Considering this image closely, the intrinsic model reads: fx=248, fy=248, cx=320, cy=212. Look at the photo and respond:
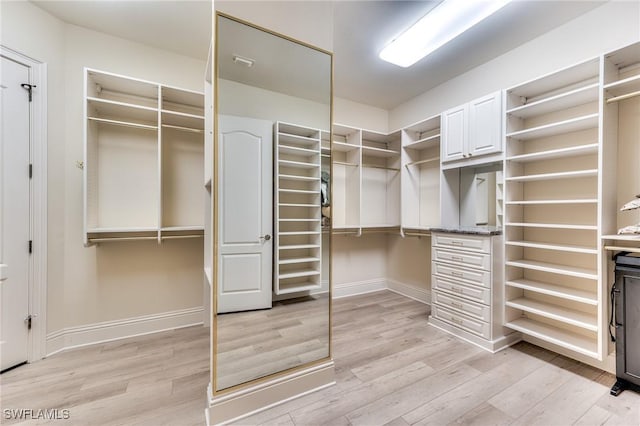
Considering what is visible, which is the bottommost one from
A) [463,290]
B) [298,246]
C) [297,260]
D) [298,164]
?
[463,290]

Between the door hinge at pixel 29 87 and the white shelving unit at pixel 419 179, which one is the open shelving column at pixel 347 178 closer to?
the white shelving unit at pixel 419 179

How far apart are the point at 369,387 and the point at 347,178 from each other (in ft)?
8.56

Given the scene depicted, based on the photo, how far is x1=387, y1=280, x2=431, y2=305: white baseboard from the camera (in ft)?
11.3

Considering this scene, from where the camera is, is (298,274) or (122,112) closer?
(298,274)

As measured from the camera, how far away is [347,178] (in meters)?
3.70

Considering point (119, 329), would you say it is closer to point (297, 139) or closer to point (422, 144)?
point (297, 139)

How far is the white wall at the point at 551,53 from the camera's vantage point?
6.21ft

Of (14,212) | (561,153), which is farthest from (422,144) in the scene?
(14,212)

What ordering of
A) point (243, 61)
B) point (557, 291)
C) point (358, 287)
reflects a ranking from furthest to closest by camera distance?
point (358, 287) → point (557, 291) → point (243, 61)

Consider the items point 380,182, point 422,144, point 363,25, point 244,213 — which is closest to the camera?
point 244,213

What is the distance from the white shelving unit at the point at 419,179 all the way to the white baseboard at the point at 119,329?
9.55 ft

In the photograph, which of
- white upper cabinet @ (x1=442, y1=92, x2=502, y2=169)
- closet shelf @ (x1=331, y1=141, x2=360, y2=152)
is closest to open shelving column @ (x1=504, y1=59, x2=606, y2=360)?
white upper cabinet @ (x1=442, y1=92, x2=502, y2=169)

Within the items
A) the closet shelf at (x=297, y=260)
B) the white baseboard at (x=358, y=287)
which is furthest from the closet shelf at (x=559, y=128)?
the white baseboard at (x=358, y=287)

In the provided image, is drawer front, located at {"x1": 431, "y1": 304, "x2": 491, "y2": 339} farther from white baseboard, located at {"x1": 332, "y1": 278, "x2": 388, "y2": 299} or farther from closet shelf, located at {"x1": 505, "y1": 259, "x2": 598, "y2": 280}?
white baseboard, located at {"x1": 332, "y1": 278, "x2": 388, "y2": 299}
